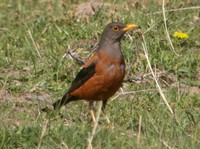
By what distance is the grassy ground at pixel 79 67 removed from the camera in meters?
8.30

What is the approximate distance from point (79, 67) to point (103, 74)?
6.61 ft

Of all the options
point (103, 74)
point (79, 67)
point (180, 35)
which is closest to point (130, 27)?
point (103, 74)

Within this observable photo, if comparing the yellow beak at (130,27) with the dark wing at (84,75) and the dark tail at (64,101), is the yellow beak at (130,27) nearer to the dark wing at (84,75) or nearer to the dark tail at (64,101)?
the dark wing at (84,75)

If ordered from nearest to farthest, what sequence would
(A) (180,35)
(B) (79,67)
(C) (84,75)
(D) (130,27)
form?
(C) (84,75) < (D) (130,27) < (B) (79,67) < (A) (180,35)

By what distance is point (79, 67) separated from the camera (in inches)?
443

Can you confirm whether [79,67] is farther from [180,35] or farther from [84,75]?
[84,75]

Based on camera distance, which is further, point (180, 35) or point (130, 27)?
point (180, 35)

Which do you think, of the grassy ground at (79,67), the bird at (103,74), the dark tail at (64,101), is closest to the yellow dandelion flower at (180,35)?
the grassy ground at (79,67)

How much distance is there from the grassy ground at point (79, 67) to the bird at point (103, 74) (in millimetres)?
205

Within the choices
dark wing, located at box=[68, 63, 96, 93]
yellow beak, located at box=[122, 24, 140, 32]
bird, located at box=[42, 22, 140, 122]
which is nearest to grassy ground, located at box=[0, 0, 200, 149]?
bird, located at box=[42, 22, 140, 122]

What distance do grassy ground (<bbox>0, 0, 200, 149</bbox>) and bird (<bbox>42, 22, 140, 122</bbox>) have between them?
205mm

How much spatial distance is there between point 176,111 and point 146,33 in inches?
106

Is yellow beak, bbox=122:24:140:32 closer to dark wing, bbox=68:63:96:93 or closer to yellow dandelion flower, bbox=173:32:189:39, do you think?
dark wing, bbox=68:63:96:93

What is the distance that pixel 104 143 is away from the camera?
804 centimetres
